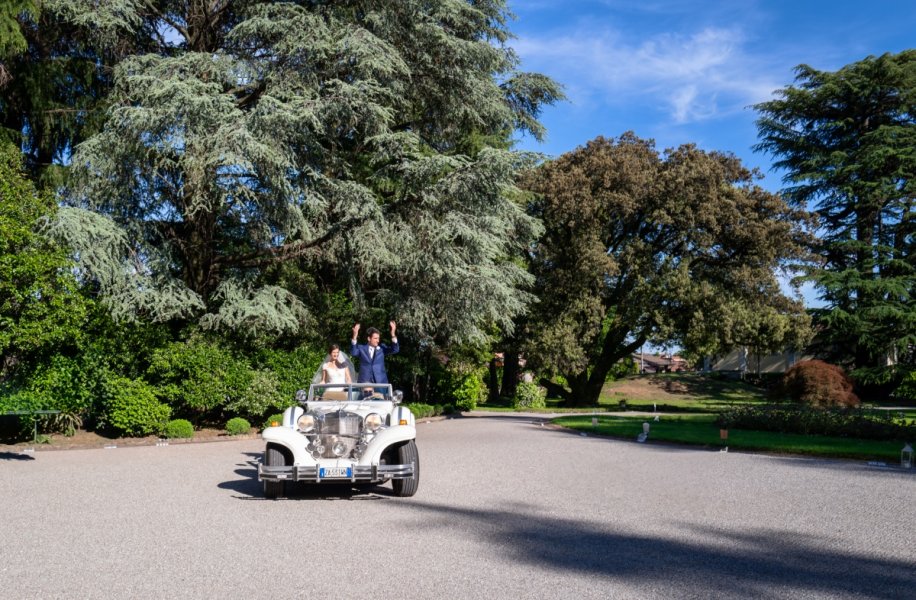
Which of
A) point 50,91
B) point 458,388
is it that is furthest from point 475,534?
point 458,388

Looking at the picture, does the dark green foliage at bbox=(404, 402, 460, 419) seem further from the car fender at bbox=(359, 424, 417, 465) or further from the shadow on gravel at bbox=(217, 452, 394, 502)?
the car fender at bbox=(359, 424, 417, 465)

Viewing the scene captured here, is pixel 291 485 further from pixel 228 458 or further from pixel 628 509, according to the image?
pixel 628 509

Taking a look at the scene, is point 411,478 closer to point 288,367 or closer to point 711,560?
point 711,560

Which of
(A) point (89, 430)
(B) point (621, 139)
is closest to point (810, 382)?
(B) point (621, 139)

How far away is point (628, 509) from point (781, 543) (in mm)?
1758

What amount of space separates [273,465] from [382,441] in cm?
122

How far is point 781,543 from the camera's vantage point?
18.6ft

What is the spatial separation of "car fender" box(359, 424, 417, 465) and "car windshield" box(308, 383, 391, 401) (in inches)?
41.0

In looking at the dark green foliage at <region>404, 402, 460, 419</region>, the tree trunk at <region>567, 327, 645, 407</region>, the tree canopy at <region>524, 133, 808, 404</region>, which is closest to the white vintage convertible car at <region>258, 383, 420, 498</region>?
the dark green foliage at <region>404, 402, 460, 419</region>

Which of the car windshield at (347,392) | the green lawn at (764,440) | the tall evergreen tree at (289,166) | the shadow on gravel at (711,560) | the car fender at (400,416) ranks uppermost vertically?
the tall evergreen tree at (289,166)

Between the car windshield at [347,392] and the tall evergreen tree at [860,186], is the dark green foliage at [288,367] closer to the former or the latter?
the car windshield at [347,392]

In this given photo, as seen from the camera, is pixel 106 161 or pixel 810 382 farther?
pixel 810 382

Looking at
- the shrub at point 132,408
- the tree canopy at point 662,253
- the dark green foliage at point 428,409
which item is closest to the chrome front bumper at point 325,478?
the shrub at point 132,408

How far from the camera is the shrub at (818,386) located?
18.9m
